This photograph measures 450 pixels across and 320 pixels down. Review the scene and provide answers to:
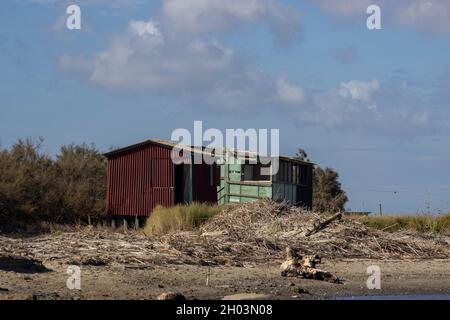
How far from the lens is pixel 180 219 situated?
29.2 metres

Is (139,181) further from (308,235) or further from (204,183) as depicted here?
(308,235)

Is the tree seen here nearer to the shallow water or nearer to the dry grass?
the dry grass

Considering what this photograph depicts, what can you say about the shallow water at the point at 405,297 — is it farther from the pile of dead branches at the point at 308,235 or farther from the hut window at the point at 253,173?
the hut window at the point at 253,173

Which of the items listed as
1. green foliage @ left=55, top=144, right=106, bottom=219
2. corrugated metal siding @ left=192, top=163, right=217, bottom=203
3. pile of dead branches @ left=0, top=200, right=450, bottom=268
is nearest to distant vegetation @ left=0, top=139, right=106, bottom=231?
green foliage @ left=55, top=144, right=106, bottom=219

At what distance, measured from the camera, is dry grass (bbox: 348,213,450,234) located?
32.2 m

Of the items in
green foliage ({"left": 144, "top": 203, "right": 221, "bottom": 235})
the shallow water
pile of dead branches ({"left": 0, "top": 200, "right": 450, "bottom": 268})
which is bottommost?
the shallow water

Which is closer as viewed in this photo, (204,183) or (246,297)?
(246,297)

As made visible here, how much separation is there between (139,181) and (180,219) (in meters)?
13.0

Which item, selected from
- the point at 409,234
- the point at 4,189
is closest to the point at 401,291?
the point at 409,234

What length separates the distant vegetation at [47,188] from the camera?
3625 cm

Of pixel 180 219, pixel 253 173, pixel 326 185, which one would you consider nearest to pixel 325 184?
pixel 326 185

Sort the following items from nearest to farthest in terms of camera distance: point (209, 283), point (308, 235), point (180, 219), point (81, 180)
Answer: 1. point (209, 283)
2. point (308, 235)
3. point (180, 219)
4. point (81, 180)

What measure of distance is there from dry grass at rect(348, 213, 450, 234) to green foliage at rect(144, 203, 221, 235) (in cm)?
610

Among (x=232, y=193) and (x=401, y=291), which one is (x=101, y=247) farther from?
(x=232, y=193)
